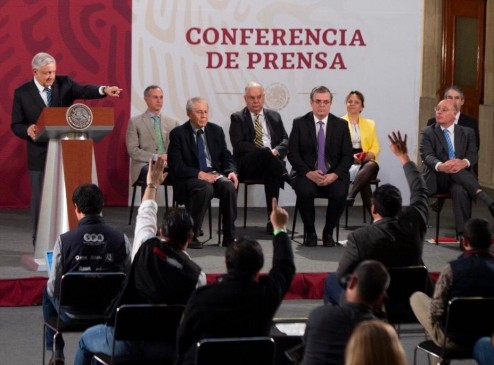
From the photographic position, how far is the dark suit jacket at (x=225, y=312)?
14.5 ft

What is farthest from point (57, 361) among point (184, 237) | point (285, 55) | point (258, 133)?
point (285, 55)

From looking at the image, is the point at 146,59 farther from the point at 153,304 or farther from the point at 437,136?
the point at 153,304

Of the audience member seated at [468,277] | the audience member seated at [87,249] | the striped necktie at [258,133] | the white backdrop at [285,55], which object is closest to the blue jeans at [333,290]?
the audience member seated at [468,277]

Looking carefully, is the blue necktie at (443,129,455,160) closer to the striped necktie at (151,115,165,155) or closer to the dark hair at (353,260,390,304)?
the striped necktie at (151,115,165,155)

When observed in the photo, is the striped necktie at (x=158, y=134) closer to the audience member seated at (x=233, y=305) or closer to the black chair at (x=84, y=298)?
the black chair at (x=84, y=298)

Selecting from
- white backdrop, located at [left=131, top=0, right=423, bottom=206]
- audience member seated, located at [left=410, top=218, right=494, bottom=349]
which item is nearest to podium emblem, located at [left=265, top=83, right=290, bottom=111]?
white backdrop, located at [left=131, top=0, right=423, bottom=206]

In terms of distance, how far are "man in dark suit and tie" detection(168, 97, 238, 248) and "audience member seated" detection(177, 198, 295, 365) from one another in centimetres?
416

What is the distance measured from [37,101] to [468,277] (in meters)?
4.06

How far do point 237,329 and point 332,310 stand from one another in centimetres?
60

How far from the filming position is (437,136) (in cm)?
922

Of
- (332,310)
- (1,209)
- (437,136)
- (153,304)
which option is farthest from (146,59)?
(332,310)

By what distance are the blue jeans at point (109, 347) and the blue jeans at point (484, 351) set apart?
4.42 ft

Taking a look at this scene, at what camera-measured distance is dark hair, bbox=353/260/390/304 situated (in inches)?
159

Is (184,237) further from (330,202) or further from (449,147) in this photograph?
(449,147)
